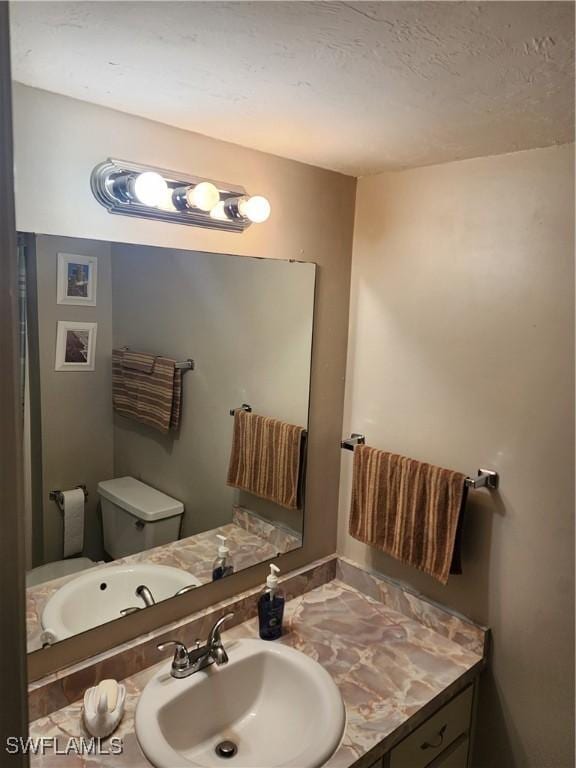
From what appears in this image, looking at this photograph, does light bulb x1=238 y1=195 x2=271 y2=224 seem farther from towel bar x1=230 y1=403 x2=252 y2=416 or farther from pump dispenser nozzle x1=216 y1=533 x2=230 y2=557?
pump dispenser nozzle x1=216 y1=533 x2=230 y2=557

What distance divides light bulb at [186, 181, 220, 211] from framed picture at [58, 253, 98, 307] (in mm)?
281

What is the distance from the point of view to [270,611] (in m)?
1.61

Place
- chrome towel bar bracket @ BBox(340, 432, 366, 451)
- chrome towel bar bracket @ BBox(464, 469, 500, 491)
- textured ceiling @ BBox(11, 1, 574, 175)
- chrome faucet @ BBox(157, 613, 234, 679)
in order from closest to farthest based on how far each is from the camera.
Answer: textured ceiling @ BBox(11, 1, 574, 175), chrome faucet @ BBox(157, 613, 234, 679), chrome towel bar bracket @ BBox(464, 469, 500, 491), chrome towel bar bracket @ BBox(340, 432, 366, 451)

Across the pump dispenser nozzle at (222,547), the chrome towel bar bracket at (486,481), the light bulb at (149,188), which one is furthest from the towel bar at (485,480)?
the light bulb at (149,188)

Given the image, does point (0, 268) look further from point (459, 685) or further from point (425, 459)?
point (459, 685)

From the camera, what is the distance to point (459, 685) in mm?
1520

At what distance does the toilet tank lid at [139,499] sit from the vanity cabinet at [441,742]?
0.83 metres

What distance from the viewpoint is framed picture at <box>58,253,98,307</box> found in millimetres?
1293

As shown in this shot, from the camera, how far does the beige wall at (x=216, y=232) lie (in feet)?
3.93

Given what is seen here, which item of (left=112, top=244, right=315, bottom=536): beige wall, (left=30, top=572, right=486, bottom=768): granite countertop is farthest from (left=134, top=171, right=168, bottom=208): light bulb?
(left=30, top=572, right=486, bottom=768): granite countertop

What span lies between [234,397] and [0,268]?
127 centimetres

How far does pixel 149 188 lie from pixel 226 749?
1.40 m

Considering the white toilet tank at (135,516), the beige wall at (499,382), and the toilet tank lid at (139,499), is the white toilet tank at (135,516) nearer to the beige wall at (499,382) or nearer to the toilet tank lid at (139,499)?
the toilet tank lid at (139,499)

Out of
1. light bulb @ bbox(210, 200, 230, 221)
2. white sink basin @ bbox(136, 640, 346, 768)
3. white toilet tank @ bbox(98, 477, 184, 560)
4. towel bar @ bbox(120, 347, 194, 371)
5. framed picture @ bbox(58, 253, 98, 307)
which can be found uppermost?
light bulb @ bbox(210, 200, 230, 221)
